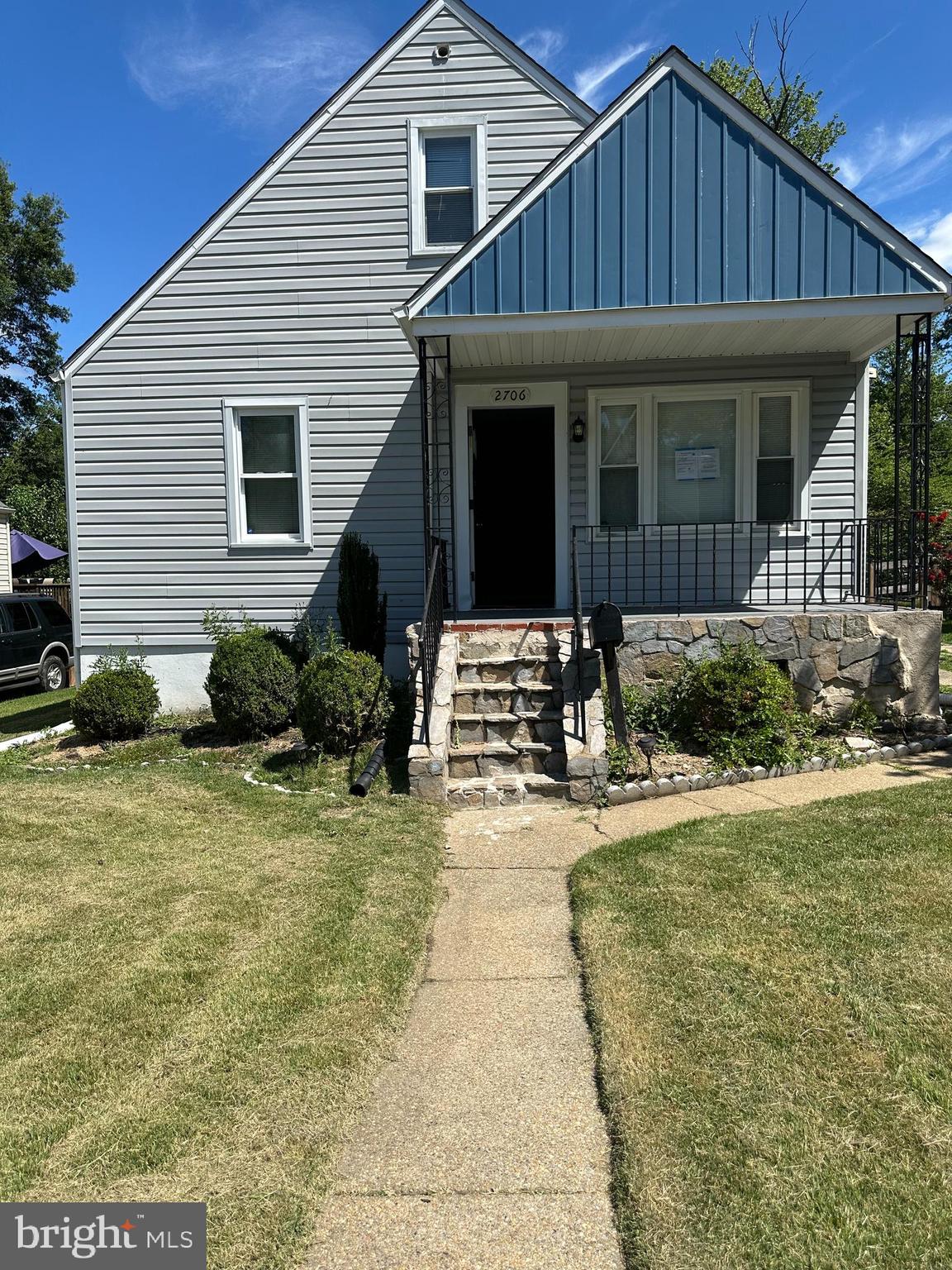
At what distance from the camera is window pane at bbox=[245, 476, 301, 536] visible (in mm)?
9516

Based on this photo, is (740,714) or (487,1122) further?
(740,714)

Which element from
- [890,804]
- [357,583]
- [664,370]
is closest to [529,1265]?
[890,804]

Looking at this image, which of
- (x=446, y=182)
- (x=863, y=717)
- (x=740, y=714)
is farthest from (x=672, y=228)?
(x=863, y=717)

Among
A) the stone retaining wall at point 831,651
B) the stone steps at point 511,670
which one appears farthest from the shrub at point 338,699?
the stone retaining wall at point 831,651

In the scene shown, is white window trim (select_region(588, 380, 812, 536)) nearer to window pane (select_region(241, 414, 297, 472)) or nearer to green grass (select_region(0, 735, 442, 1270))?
window pane (select_region(241, 414, 297, 472))

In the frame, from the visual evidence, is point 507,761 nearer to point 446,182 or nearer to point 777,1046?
point 777,1046

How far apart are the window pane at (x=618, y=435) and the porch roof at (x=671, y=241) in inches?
63.6

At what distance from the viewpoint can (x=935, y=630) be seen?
7520 millimetres

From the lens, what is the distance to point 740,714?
6.60 meters

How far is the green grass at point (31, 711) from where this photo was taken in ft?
33.8

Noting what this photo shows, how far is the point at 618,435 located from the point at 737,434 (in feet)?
4.20

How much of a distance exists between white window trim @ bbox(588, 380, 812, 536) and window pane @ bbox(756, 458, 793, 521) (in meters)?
0.07

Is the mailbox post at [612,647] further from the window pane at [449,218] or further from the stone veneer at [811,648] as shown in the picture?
the window pane at [449,218]

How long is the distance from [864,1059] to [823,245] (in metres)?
6.75
